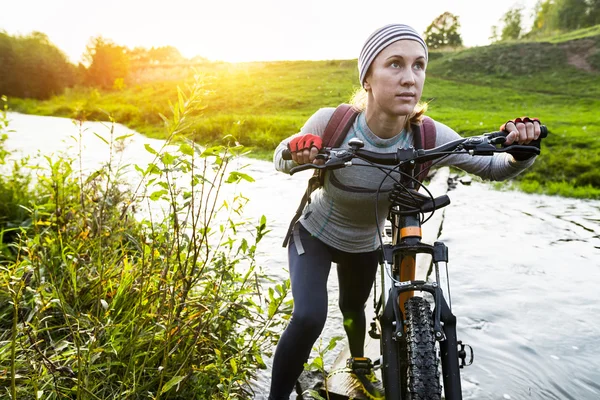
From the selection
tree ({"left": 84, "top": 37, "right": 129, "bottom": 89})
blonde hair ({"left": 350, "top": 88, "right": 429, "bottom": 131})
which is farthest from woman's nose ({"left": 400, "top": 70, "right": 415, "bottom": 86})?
tree ({"left": 84, "top": 37, "right": 129, "bottom": 89})

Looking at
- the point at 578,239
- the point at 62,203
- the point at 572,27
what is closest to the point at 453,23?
the point at 572,27

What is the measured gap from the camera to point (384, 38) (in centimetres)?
239

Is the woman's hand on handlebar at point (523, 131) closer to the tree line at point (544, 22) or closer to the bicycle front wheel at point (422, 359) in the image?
the bicycle front wheel at point (422, 359)

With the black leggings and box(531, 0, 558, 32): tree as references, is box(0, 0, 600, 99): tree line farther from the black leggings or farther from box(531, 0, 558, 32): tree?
the black leggings

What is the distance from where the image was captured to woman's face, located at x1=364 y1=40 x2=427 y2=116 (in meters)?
2.34

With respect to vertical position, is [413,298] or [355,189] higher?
[355,189]

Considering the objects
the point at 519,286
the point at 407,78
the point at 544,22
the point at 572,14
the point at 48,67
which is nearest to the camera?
the point at 407,78

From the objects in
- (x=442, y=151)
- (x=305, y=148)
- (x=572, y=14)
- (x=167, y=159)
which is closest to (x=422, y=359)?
(x=442, y=151)

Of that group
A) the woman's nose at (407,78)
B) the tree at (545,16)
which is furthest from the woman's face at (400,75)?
the tree at (545,16)

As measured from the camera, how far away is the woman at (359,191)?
2.37m

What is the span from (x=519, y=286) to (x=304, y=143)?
14.0ft

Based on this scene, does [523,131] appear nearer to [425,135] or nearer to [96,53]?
[425,135]

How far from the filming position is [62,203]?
3982mm

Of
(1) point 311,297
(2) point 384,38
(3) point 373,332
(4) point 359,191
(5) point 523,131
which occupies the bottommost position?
(3) point 373,332
